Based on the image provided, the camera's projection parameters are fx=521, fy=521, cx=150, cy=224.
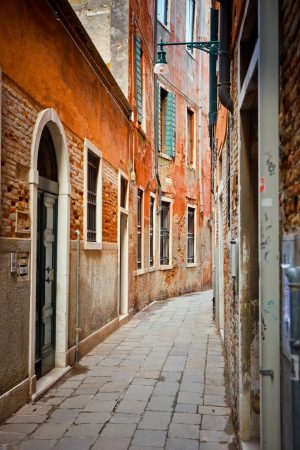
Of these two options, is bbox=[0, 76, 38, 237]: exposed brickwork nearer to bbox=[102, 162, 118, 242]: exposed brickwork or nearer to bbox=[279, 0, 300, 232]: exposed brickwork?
bbox=[279, 0, 300, 232]: exposed brickwork

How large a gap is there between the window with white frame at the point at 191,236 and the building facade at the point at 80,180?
2.76 feet

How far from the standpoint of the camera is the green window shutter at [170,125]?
15.4 m

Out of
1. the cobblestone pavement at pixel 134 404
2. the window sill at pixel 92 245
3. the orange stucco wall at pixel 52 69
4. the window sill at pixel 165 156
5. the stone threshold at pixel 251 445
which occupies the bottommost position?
the cobblestone pavement at pixel 134 404

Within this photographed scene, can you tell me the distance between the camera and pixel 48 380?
5895 millimetres

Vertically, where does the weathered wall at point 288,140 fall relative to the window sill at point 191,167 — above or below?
below

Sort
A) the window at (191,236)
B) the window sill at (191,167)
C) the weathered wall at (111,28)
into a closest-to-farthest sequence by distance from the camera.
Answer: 1. the weathered wall at (111,28)
2. the window sill at (191,167)
3. the window at (191,236)

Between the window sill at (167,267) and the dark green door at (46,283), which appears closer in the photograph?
the dark green door at (46,283)

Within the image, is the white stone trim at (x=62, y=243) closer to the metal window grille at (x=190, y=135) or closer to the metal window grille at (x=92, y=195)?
the metal window grille at (x=92, y=195)

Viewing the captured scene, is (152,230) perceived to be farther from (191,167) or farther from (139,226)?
(191,167)

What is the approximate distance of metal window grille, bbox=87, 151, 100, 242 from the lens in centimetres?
816

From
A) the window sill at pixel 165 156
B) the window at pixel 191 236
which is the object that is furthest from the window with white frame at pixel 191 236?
the window sill at pixel 165 156

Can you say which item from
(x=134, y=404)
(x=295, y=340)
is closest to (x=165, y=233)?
(x=134, y=404)

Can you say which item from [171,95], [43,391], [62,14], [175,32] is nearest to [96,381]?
[43,391]

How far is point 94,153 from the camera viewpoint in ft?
26.8
